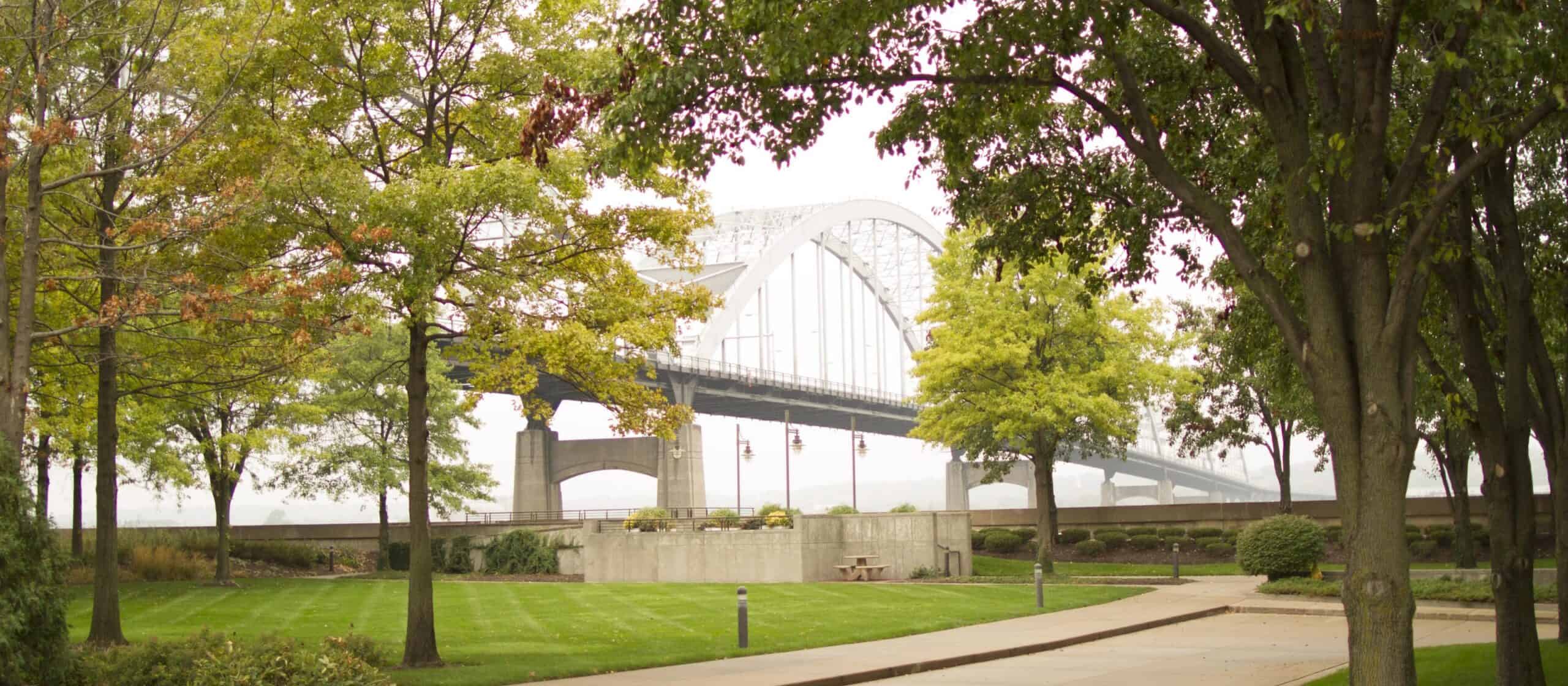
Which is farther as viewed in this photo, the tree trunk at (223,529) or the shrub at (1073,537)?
the shrub at (1073,537)

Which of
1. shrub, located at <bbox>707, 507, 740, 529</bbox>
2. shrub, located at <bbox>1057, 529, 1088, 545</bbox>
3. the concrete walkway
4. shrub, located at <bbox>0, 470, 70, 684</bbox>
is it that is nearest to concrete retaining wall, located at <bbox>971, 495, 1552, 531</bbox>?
shrub, located at <bbox>1057, 529, 1088, 545</bbox>

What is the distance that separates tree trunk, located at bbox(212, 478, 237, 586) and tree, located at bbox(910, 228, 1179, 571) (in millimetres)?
19977

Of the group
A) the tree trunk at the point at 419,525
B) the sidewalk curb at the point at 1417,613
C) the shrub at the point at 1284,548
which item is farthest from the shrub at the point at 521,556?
the tree trunk at the point at 419,525

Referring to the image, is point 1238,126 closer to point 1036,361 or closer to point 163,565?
point 1036,361

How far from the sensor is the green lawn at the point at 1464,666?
12203 millimetres

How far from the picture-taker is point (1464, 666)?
13297 millimetres

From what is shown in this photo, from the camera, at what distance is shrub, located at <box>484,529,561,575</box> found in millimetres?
43094

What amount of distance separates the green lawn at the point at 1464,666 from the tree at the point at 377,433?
36.3m

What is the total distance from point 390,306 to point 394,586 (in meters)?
21.8

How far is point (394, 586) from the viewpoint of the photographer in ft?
115

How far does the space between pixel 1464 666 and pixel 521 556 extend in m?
34.9

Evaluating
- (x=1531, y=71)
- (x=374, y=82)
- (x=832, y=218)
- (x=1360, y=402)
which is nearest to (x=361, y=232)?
(x=374, y=82)

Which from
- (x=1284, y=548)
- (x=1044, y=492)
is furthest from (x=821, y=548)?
(x=1284, y=548)

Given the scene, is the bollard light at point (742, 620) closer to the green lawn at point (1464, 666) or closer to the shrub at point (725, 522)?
the green lawn at point (1464, 666)
